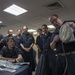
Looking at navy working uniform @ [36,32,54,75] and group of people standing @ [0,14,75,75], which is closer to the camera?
group of people standing @ [0,14,75,75]

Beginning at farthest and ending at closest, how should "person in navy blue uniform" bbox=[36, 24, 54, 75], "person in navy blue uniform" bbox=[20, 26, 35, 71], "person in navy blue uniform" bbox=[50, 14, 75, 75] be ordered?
"person in navy blue uniform" bbox=[20, 26, 35, 71] < "person in navy blue uniform" bbox=[36, 24, 54, 75] < "person in navy blue uniform" bbox=[50, 14, 75, 75]

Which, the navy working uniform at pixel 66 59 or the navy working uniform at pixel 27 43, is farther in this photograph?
the navy working uniform at pixel 27 43

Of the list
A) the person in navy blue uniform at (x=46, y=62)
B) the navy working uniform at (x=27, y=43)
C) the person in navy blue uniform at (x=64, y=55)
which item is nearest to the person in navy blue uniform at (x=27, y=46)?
the navy working uniform at (x=27, y=43)

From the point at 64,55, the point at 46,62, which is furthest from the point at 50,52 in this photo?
the point at 64,55

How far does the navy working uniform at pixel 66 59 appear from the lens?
1772mm

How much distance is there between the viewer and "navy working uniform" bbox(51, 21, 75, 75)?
1772 mm

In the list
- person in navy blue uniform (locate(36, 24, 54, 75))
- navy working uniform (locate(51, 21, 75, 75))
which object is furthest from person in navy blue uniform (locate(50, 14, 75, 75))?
person in navy blue uniform (locate(36, 24, 54, 75))

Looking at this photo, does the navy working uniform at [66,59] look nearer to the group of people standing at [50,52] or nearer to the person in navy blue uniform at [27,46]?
the group of people standing at [50,52]

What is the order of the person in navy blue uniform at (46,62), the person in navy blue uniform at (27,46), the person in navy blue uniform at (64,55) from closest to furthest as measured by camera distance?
the person in navy blue uniform at (64,55)
the person in navy blue uniform at (46,62)
the person in navy blue uniform at (27,46)

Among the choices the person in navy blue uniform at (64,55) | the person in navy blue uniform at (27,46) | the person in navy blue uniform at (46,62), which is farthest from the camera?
the person in navy blue uniform at (27,46)

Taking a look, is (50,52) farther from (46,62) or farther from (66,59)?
(66,59)

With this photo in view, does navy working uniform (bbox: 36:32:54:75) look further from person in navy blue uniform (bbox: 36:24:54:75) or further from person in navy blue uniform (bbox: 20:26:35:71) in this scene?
person in navy blue uniform (bbox: 20:26:35:71)

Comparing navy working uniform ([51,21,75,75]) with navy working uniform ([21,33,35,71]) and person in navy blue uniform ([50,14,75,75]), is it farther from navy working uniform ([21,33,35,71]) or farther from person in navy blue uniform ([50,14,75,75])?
navy working uniform ([21,33,35,71])

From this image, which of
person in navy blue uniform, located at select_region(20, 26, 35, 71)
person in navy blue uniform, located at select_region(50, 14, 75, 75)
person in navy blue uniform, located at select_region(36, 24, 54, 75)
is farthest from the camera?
person in navy blue uniform, located at select_region(20, 26, 35, 71)
